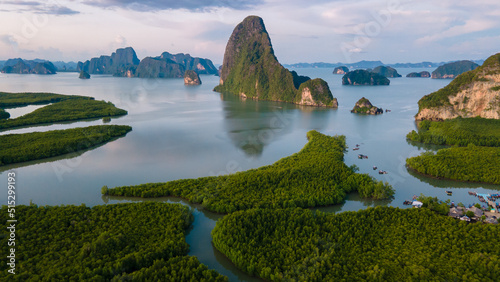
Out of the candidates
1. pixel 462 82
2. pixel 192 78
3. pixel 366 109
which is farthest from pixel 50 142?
pixel 192 78

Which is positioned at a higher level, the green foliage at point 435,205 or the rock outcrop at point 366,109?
the rock outcrop at point 366,109

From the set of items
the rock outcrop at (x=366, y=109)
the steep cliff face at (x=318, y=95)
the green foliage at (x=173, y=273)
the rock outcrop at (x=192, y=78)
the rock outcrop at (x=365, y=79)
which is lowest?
the green foliage at (x=173, y=273)

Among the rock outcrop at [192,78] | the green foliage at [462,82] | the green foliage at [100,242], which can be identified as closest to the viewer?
the green foliage at [100,242]

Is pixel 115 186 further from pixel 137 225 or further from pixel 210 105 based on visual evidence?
pixel 210 105

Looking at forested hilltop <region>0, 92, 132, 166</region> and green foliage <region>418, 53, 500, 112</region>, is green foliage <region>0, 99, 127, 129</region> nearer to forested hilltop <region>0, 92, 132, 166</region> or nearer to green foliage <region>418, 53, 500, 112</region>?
forested hilltop <region>0, 92, 132, 166</region>

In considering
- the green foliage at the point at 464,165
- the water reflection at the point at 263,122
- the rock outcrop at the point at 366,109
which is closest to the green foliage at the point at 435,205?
the green foliage at the point at 464,165

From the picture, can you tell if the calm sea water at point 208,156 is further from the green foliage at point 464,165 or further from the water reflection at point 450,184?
the green foliage at point 464,165

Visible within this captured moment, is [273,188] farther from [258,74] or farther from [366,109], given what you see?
[258,74]
